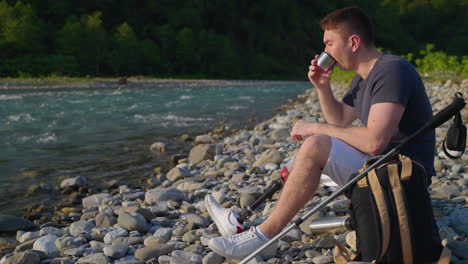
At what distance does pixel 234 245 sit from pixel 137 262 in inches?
29.4

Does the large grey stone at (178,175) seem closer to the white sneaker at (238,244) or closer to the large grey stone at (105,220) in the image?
the large grey stone at (105,220)

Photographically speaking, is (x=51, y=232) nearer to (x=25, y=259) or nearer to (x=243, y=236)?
(x=25, y=259)

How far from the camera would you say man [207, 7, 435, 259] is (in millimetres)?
2335

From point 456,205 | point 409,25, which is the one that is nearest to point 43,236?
point 456,205

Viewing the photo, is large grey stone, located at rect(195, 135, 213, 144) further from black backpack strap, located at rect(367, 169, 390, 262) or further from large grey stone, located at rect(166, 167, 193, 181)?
black backpack strap, located at rect(367, 169, 390, 262)

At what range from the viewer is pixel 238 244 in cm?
272

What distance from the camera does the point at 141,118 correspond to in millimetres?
14016

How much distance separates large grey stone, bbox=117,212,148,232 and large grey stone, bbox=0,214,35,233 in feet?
3.57

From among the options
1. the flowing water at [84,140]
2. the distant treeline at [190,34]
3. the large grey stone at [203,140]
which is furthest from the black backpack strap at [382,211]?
the distant treeline at [190,34]

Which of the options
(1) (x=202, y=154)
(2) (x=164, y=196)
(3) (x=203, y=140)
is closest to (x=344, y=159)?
(2) (x=164, y=196)

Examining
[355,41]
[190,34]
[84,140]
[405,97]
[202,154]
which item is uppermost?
[190,34]

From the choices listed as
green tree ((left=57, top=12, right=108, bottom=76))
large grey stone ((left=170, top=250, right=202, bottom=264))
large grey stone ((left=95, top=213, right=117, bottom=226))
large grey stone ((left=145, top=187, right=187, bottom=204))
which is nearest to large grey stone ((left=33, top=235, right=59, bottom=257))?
large grey stone ((left=95, top=213, right=117, bottom=226))

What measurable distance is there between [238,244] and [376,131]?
1.13m

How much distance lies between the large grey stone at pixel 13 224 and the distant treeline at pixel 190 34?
31.5 metres
